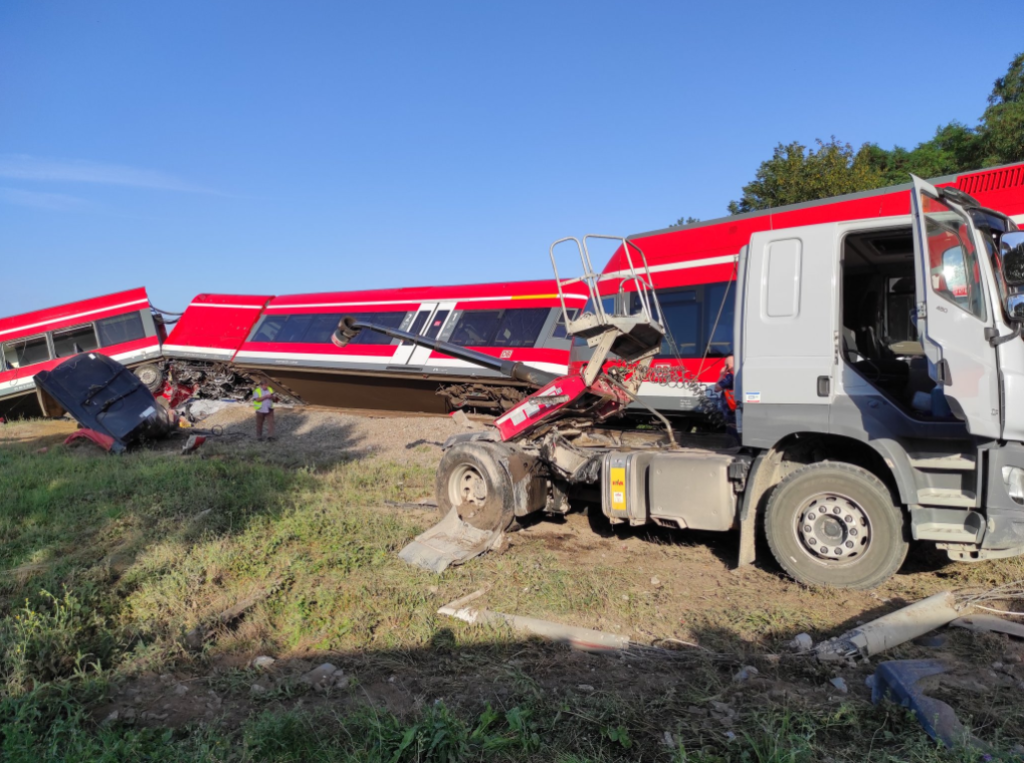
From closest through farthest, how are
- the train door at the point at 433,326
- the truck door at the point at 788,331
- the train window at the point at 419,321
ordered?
the truck door at the point at 788,331 → the train door at the point at 433,326 → the train window at the point at 419,321

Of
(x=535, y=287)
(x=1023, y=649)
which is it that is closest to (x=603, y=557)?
(x=1023, y=649)

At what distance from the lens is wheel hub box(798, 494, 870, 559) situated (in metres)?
4.45

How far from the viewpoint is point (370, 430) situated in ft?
41.3

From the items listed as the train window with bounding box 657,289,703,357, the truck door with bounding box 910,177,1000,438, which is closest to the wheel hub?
the truck door with bounding box 910,177,1000,438

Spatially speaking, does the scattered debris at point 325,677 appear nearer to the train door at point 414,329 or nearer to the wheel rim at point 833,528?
the wheel rim at point 833,528

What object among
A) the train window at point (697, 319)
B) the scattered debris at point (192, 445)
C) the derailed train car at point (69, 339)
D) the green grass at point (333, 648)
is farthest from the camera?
the derailed train car at point (69, 339)

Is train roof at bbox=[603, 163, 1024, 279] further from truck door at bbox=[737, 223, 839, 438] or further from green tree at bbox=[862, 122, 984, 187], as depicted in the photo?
green tree at bbox=[862, 122, 984, 187]

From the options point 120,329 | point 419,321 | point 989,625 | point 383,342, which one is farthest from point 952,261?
point 120,329

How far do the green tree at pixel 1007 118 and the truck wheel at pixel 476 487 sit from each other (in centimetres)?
1443

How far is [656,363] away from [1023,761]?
719 cm

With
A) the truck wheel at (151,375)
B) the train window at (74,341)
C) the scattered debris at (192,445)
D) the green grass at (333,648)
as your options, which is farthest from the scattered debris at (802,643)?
the train window at (74,341)

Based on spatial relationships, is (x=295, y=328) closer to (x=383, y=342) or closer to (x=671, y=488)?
(x=383, y=342)

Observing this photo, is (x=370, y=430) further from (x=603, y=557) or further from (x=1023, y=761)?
(x=1023, y=761)

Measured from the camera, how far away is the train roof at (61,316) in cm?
1733
